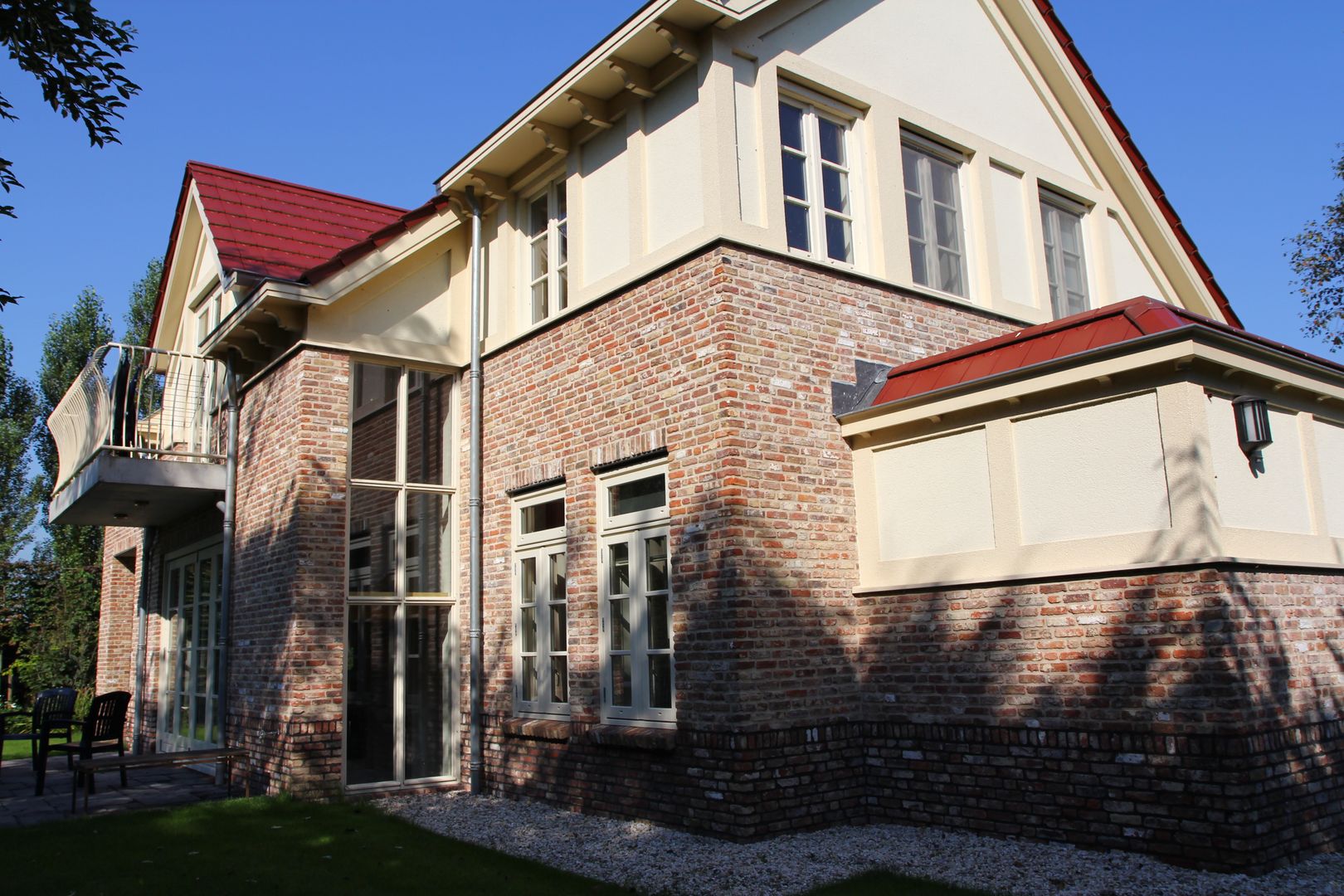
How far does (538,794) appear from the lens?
9828 mm

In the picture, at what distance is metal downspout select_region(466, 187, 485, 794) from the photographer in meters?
10.6

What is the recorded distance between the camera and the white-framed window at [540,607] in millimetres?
10047

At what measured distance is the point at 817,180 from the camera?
947 cm

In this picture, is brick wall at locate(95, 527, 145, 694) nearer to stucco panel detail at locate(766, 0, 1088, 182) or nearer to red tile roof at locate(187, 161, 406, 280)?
red tile roof at locate(187, 161, 406, 280)

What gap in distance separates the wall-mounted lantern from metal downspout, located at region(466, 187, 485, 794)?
23.4ft

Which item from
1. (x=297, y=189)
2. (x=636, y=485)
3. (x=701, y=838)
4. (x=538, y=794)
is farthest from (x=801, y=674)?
(x=297, y=189)

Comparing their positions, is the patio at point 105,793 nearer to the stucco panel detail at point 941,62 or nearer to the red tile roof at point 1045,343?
the red tile roof at point 1045,343

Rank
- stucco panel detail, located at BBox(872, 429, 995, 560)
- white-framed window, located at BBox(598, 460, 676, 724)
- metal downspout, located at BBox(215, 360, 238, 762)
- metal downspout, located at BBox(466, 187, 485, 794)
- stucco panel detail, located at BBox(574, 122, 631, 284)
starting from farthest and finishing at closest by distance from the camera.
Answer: metal downspout, located at BBox(215, 360, 238, 762) < metal downspout, located at BBox(466, 187, 485, 794) < stucco panel detail, located at BBox(574, 122, 631, 284) < white-framed window, located at BBox(598, 460, 676, 724) < stucco panel detail, located at BBox(872, 429, 995, 560)

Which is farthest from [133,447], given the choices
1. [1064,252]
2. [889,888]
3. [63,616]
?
[63,616]

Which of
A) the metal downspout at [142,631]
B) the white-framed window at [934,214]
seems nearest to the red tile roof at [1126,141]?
the white-framed window at [934,214]

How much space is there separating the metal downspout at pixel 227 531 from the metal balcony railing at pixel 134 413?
388mm

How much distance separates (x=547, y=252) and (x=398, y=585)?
393 centimetres

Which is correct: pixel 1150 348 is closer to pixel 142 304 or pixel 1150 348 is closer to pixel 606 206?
pixel 606 206

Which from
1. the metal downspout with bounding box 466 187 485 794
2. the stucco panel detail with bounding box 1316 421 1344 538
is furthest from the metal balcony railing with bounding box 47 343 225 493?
the stucco panel detail with bounding box 1316 421 1344 538
